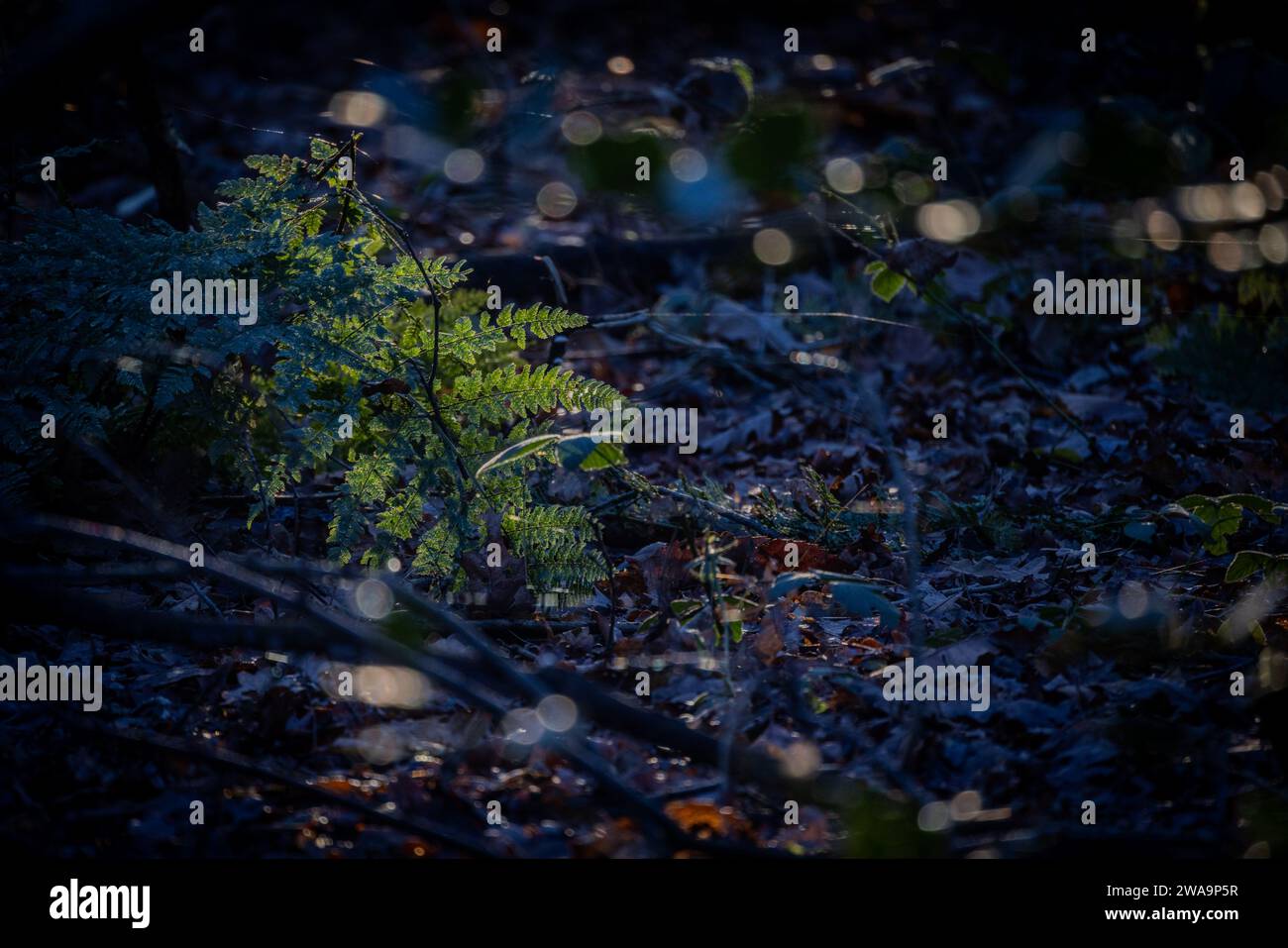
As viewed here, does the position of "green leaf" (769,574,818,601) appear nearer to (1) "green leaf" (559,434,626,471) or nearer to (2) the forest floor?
(2) the forest floor

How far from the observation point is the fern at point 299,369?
314 centimetres

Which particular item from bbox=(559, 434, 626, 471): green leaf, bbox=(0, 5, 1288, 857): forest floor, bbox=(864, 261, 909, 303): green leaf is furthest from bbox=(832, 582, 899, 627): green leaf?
bbox=(864, 261, 909, 303): green leaf

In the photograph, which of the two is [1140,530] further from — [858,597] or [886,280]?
[858,597]

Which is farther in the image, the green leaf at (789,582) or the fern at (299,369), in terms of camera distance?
the fern at (299,369)

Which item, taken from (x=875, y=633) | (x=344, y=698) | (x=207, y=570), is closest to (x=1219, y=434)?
(x=875, y=633)

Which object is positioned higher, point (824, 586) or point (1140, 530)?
point (1140, 530)

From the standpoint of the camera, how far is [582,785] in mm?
2668

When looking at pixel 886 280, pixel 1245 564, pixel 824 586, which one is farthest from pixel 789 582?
pixel 886 280

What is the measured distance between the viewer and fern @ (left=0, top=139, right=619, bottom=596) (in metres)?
3.14

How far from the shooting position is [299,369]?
311 centimetres

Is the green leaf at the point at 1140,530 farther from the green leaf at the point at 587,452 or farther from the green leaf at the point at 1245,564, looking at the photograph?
the green leaf at the point at 587,452

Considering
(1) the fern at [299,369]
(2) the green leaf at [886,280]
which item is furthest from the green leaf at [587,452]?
(2) the green leaf at [886,280]
